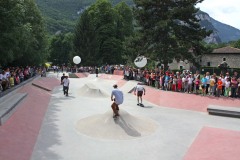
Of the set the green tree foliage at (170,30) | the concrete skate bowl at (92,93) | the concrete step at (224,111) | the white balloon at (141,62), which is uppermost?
the green tree foliage at (170,30)

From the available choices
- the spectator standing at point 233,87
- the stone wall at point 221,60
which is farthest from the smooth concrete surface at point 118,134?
the stone wall at point 221,60

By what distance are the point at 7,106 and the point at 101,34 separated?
48.4m

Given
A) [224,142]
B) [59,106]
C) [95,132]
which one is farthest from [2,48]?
[224,142]

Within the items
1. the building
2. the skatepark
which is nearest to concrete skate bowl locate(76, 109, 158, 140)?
the skatepark

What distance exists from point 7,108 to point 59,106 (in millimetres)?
4866

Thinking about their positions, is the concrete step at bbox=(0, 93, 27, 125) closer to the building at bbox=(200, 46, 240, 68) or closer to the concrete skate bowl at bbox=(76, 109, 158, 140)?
the concrete skate bowl at bbox=(76, 109, 158, 140)

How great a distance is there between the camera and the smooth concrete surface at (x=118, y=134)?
31.6 ft

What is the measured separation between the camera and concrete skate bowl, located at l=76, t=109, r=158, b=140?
11584mm

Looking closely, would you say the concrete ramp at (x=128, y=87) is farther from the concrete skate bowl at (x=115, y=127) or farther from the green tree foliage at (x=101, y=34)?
the green tree foliage at (x=101, y=34)

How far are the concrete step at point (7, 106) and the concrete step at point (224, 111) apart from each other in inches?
454

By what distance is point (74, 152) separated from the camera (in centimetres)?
969

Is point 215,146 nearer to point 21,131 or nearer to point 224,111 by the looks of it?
point 224,111

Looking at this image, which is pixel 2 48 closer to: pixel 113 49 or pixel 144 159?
pixel 144 159

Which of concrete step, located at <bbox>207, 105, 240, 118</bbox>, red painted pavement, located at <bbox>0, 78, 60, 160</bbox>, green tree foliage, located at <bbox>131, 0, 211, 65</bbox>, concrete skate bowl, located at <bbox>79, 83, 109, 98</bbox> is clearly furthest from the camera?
green tree foliage, located at <bbox>131, 0, 211, 65</bbox>
